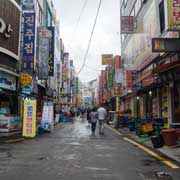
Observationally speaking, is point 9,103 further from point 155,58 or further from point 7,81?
point 155,58

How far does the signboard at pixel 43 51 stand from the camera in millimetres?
32125

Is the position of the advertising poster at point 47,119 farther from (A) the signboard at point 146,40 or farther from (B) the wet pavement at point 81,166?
(B) the wet pavement at point 81,166

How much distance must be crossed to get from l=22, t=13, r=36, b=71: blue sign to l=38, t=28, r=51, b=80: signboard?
606cm

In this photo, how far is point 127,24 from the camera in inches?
1266

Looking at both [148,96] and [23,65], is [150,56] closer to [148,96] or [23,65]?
[148,96]

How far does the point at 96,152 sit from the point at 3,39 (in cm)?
1326

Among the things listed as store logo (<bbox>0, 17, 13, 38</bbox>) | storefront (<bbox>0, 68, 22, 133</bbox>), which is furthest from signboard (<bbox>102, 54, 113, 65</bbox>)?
store logo (<bbox>0, 17, 13, 38</bbox>)

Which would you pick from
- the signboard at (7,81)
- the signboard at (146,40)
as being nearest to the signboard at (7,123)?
the signboard at (7,81)

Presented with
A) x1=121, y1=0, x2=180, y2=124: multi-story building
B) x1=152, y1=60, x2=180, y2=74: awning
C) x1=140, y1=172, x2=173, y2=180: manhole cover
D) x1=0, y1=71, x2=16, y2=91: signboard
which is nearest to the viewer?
x1=140, y1=172, x2=173, y2=180: manhole cover

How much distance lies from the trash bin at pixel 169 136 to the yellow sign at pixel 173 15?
14.2ft

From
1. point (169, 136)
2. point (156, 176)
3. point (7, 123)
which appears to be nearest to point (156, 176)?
point (156, 176)

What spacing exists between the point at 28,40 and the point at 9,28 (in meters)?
2.38

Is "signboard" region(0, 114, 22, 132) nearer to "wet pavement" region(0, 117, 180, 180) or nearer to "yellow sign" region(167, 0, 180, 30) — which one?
"wet pavement" region(0, 117, 180, 180)

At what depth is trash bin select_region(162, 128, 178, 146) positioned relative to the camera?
44.3 ft
